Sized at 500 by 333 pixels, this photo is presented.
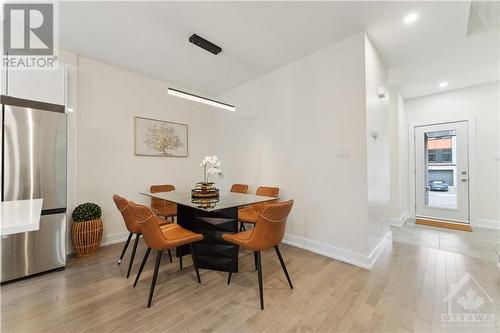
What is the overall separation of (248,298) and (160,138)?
317 cm

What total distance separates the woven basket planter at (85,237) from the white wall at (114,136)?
0.41 metres

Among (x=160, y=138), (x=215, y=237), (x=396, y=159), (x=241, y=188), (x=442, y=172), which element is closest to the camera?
(x=215, y=237)

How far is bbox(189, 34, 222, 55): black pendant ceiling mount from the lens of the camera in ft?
8.69

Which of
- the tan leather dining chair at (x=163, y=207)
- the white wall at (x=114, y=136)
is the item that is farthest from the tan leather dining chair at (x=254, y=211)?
the white wall at (x=114, y=136)

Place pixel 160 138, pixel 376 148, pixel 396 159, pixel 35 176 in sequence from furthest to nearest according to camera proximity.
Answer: pixel 396 159 → pixel 160 138 → pixel 376 148 → pixel 35 176

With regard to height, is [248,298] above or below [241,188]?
below

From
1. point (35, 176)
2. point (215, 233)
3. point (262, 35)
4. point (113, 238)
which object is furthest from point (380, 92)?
point (113, 238)

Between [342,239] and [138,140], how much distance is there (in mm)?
3627

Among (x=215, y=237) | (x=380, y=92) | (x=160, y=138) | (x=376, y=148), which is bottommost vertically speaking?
(x=215, y=237)

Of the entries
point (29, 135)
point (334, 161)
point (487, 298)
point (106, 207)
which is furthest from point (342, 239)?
point (29, 135)

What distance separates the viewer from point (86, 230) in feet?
9.11

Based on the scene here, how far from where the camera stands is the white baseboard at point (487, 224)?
12.9 feet

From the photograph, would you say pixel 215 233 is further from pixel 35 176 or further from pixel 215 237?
pixel 35 176

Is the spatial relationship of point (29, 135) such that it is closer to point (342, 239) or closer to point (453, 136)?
point (342, 239)
